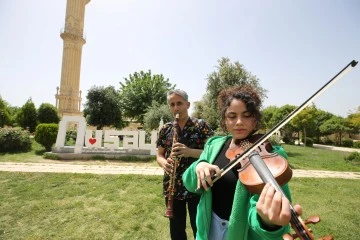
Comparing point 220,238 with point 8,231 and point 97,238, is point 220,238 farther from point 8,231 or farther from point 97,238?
point 8,231

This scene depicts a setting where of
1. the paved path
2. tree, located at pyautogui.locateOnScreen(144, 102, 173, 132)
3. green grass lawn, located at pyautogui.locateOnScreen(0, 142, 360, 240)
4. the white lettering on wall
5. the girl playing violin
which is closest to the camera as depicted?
the girl playing violin

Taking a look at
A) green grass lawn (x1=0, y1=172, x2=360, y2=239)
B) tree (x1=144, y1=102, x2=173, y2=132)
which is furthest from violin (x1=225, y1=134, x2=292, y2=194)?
tree (x1=144, y1=102, x2=173, y2=132)

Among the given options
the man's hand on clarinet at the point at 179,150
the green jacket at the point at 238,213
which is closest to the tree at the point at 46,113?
the man's hand on clarinet at the point at 179,150

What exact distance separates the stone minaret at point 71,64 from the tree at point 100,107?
6746 mm

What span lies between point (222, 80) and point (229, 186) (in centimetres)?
1496

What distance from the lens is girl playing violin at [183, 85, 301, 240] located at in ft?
4.78

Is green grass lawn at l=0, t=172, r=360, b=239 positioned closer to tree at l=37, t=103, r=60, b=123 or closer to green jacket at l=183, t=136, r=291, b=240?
green jacket at l=183, t=136, r=291, b=240

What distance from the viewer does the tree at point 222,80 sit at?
52.6ft

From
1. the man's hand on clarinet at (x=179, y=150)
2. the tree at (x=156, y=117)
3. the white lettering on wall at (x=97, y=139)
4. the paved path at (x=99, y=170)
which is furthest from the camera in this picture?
the tree at (x=156, y=117)

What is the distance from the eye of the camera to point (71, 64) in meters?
32.7

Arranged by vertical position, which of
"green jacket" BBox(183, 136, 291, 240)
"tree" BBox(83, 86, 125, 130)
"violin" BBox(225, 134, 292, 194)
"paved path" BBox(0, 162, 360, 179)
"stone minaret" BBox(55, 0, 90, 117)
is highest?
"stone minaret" BBox(55, 0, 90, 117)

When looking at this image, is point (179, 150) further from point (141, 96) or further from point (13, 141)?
point (141, 96)

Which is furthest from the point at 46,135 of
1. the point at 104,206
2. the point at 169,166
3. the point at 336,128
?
the point at 336,128

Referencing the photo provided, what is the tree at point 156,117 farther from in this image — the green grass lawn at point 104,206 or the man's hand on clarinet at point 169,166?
the man's hand on clarinet at point 169,166
